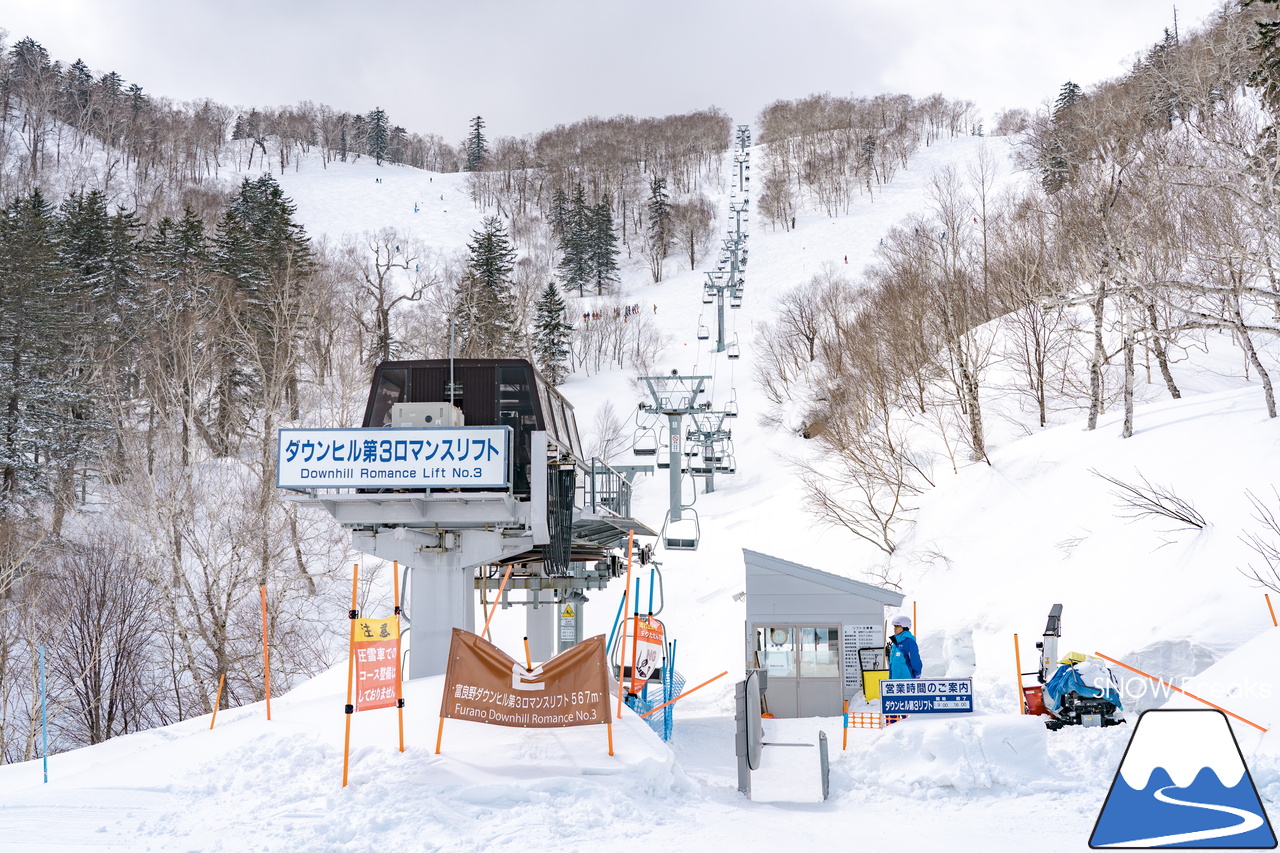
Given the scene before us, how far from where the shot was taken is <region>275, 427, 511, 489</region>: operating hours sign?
14.9m

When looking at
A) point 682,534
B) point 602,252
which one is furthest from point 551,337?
point 682,534

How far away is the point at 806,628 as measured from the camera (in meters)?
17.0

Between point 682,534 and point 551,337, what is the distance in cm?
3560

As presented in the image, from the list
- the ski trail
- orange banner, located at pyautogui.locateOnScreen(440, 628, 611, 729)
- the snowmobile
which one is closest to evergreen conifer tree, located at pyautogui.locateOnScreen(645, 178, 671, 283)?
the snowmobile

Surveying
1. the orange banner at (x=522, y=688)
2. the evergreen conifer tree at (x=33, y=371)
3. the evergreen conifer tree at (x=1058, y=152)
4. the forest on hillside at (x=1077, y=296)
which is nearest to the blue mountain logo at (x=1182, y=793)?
the orange banner at (x=522, y=688)

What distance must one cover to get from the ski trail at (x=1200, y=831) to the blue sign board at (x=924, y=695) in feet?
26.4

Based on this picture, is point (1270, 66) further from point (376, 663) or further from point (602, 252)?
point (602, 252)

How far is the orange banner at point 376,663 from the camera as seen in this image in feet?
32.7

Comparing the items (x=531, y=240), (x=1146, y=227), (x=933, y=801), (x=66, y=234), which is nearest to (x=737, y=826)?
(x=933, y=801)

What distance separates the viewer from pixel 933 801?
9352mm

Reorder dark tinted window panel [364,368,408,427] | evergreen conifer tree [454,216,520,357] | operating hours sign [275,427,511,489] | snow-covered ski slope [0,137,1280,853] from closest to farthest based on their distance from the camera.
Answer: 1. snow-covered ski slope [0,137,1280,853]
2. operating hours sign [275,427,511,489]
3. dark tinted window panel [364,368,408,427]
4. evergreen conifer tree [454,216,520,357]

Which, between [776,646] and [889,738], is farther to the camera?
[776,646]

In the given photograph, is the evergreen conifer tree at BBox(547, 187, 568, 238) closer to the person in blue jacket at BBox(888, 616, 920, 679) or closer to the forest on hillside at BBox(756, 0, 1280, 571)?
the forest on hillside at BBox(756, 0, 1280, 571)

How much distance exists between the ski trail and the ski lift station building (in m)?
12.4
